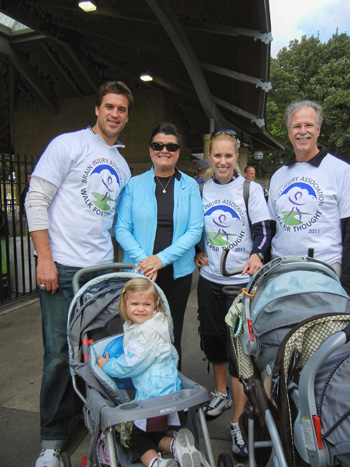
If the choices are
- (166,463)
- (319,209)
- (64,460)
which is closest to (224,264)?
(319,209)

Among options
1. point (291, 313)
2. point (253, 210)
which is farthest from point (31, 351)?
point (291, 313)

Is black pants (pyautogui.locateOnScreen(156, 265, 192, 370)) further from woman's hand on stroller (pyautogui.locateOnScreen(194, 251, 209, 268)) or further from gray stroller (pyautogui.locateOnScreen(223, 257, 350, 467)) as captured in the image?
gray stroller (pyautogui.locateOnScreen(223, 257, 350, 467))

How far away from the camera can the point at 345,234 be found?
2357 millimetres

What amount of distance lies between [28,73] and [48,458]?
11.9 m

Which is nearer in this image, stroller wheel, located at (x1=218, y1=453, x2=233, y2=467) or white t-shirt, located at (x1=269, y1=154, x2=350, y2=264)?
stroller wheel, located at (x1=218, y1=453, x2=233, y2=467)

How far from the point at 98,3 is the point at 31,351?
19.5ft

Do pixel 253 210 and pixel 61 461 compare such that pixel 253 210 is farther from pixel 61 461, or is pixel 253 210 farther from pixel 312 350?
pixel 61 461

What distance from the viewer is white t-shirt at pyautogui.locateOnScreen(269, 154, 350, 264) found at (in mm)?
2377

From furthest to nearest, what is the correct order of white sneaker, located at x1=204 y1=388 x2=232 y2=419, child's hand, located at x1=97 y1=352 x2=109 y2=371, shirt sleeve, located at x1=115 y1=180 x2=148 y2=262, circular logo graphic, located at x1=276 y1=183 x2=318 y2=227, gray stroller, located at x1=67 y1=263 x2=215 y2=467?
1. white sneaker, located at x1=204 y1=388 x2=232 y2=419
2. shirt sleeve, located at x1=115 y1=180 x2=148 y2=262
3. circular logo graphic, located at x1=276 y1=183 x2=318 y2=227
4. child's hand, located at x1=97 y1=352 x2=109 y2=371
5. gray stroller, located at x1=67 y1=263 x2=215 y2=467

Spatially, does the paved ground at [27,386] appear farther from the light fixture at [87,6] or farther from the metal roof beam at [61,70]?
the metal roof beam at [61,70]

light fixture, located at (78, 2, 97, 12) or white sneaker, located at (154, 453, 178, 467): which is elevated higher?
light fixture, located at (78, 2, 97, 12)

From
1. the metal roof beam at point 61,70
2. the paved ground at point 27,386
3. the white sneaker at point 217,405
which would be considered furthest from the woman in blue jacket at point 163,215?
the metal roof beam at point 61,70

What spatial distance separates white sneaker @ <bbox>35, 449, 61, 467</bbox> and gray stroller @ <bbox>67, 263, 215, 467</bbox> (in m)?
0.29

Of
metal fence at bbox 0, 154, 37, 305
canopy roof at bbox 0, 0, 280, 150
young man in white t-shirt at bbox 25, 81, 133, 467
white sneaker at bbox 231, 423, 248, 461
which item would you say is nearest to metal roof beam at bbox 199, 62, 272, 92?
canopy roof at bbox 0, 0, 280, 150
